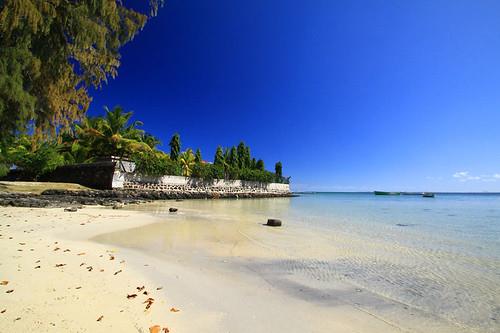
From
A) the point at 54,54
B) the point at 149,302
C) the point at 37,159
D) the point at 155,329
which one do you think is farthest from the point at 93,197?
the point at 155,329

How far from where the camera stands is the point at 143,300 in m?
3.27

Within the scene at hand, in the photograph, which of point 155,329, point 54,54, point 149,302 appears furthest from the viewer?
point 54,54

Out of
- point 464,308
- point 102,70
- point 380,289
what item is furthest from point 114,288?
point 464,308

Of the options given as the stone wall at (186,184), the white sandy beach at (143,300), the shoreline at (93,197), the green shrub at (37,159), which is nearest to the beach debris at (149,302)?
the white sandy beach at (143,300)

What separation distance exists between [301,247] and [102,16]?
6.84 metres

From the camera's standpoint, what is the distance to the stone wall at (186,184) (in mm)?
27875

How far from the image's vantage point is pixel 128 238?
24.3 ft

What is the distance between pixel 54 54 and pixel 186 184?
3342 centimetres

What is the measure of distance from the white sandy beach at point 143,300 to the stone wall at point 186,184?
23.9 meters

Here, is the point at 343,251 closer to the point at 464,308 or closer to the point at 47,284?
the point at 464,308

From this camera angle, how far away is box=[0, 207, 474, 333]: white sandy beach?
2.70 meters

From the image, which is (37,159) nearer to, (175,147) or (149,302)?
(175,147)

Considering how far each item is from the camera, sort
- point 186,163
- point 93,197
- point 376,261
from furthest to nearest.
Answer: point 186,163 < point 93,197 < point 376,261

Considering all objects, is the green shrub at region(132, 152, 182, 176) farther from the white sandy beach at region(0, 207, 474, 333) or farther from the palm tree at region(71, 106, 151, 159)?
the white sandy beach at region(0, 207, 474, 333)
